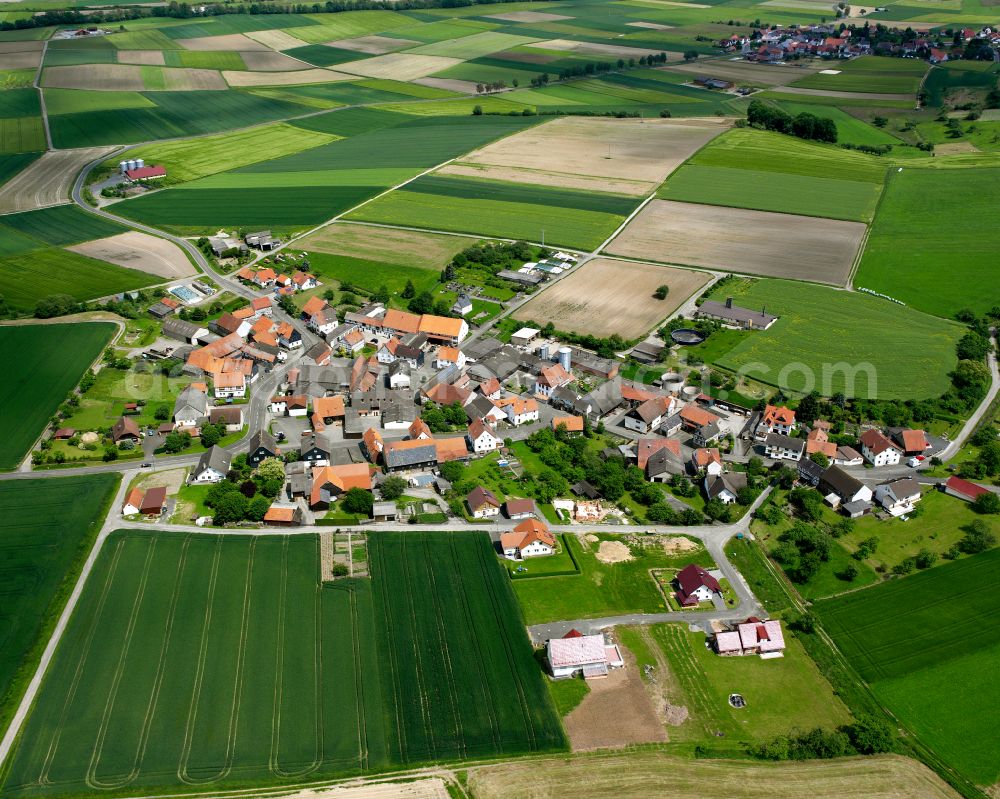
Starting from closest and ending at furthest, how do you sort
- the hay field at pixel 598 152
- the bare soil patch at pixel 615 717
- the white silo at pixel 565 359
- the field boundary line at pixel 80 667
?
the field boundary line at pixel 80 667 < the bare soil patch at pixel 615 717 < the white silo at pixel 565 359 < the hay field at pixel 598 152

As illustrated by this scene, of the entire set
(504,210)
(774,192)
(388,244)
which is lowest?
(388,244)

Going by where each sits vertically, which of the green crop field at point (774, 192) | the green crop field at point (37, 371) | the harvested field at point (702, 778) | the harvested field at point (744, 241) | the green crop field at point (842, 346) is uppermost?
the green crop field at point (774, 192)

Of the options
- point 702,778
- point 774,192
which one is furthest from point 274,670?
point 774,192

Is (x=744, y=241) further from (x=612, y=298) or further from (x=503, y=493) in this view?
(x=503, y=493)

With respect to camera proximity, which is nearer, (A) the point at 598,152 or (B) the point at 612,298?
(B) the point at 612,298

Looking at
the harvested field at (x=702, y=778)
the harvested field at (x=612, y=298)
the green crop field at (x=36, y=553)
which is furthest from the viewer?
the harvested field at (x=612, y=298)

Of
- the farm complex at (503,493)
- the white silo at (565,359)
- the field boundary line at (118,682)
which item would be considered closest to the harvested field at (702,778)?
the farm complex at (503,493)

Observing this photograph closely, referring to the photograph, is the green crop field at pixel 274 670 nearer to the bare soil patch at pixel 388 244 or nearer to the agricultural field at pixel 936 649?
the agricultural field at pixel 936 649
